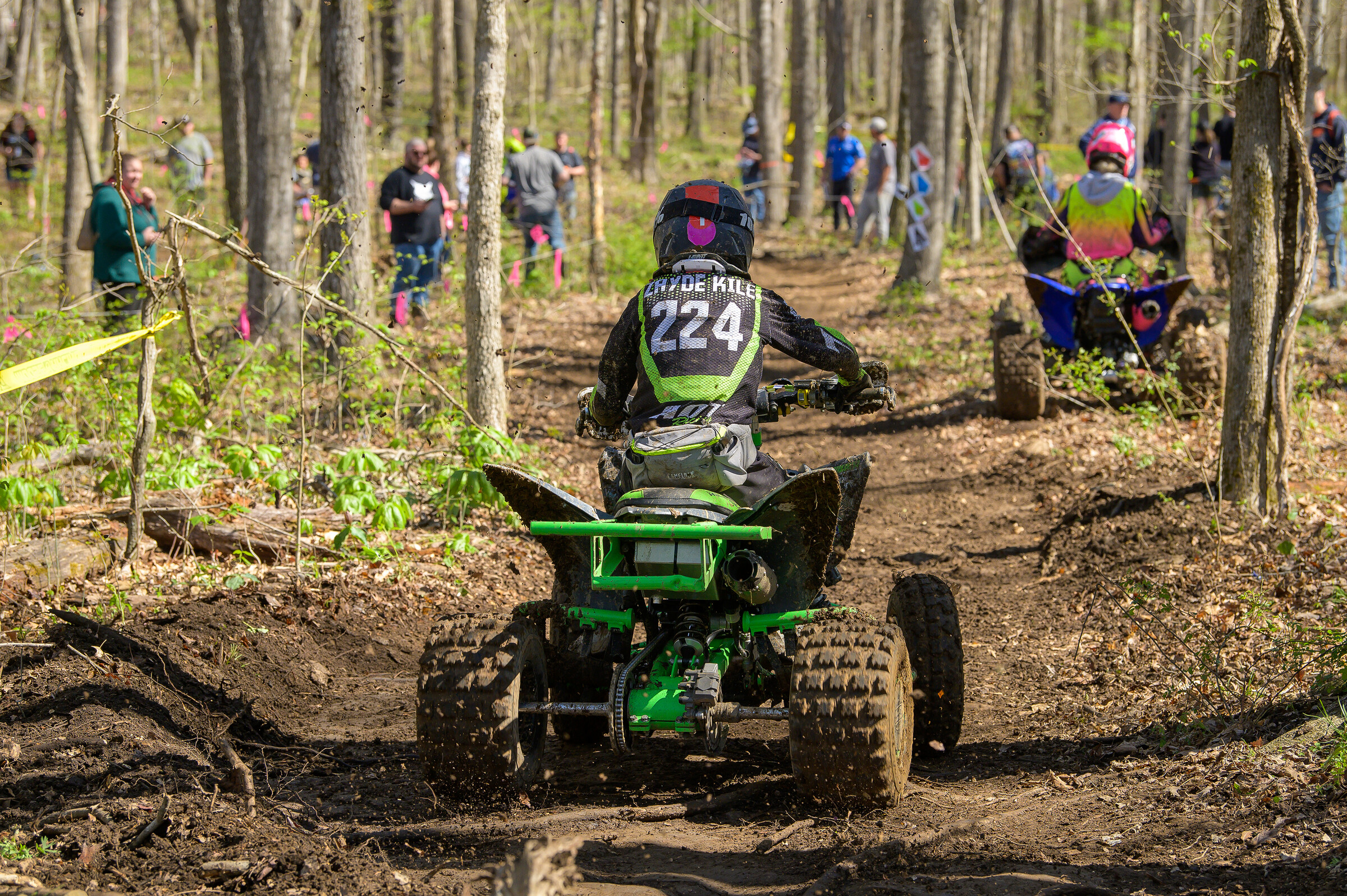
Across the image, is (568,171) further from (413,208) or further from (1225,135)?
(1225,135)

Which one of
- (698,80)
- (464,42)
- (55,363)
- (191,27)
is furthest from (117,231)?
(698,80)

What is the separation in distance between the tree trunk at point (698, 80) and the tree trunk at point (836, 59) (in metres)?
3.81

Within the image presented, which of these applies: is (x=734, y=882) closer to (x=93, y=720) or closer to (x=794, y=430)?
(x=93, y=720)

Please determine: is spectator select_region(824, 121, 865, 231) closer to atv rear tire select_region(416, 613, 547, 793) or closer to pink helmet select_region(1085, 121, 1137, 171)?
pink helmet select_region(1085, 121, 1137, 171)

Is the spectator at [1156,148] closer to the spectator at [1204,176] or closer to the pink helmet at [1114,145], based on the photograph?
the spectator at [1204,176]

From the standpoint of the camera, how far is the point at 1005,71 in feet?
93.0

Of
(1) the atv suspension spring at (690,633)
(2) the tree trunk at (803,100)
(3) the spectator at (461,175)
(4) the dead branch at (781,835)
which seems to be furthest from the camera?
(2) the tree trunk at (803,100)

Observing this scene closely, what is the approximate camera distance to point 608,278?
1825 cm

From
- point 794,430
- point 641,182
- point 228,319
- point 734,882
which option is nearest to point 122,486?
point 228,319

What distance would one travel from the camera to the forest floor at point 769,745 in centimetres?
362

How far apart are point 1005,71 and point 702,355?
26.4 m

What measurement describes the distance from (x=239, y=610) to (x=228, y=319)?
386cm

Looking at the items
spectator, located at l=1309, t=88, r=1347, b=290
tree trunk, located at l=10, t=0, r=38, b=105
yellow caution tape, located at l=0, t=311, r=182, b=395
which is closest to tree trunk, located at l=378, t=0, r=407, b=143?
tree trunk, located at l=10, t=0, r=38, b=105

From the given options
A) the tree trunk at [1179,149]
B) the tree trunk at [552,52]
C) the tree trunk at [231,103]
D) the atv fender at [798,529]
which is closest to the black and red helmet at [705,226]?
the atv fender at [798,529]
